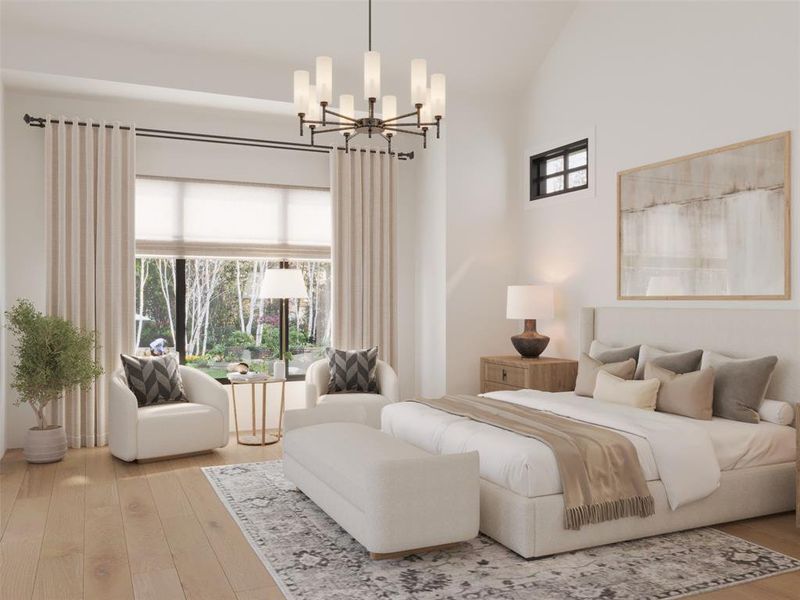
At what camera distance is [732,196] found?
175 inches

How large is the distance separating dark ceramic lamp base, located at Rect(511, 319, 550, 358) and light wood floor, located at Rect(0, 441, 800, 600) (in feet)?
7.93

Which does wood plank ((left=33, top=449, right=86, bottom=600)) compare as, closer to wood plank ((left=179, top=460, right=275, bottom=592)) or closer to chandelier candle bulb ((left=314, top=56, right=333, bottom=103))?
wood plank ((left=179, top=460, right=275, bottom=592))

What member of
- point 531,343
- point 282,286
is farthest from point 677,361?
point 282,286

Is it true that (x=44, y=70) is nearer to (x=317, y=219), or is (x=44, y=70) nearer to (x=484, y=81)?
(x=317, y=219)

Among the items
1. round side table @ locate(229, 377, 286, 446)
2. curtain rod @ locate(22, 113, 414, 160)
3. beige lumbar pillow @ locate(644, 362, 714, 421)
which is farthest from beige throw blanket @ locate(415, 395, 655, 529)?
curtain rod @ locate(22, 113, 414, 160)

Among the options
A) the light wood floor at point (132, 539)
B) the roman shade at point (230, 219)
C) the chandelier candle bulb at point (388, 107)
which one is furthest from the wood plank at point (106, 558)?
the roman shade at point (230, 219)

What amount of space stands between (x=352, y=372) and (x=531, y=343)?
5.02 ft

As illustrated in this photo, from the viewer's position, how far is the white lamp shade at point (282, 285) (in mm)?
5960

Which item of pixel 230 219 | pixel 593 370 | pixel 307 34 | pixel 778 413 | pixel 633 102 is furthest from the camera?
pixel 230 219

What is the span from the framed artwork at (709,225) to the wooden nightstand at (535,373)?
0.81 meters

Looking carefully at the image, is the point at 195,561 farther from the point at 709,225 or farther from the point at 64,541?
the point at 709,225

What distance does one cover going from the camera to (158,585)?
2.92m

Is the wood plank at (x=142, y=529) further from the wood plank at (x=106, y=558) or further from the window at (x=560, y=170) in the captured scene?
the window at (x=560, y=170)

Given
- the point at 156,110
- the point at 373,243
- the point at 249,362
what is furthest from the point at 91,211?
the point at 373,243
